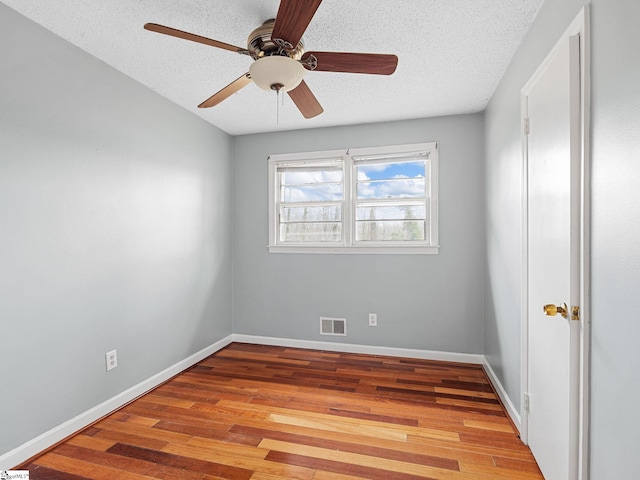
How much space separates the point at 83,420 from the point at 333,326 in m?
2.24

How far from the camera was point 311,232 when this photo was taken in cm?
377

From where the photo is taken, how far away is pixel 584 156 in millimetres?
1283

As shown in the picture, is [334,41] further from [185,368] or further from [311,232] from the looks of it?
[185,368]

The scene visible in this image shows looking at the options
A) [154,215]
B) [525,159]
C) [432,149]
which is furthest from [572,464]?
[154,215]

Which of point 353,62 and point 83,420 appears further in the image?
point 83,420

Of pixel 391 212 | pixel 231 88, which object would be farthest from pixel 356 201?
pixel 231 88

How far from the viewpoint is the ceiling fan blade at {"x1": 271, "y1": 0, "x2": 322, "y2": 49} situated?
4.33 ft

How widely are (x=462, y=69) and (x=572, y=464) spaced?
7.80 ft

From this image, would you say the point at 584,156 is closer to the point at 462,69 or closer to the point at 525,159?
the point at 525,159

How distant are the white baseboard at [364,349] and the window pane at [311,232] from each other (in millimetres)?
1127

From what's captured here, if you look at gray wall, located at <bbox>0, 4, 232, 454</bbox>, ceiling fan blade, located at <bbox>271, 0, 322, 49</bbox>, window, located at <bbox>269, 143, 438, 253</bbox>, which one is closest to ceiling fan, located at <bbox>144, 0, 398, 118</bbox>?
ceiling fan blade, located at <bbox>271, 0, 322, 49</bbox>

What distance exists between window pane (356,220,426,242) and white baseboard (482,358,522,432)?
1.35 m

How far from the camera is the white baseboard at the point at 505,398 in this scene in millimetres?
2117

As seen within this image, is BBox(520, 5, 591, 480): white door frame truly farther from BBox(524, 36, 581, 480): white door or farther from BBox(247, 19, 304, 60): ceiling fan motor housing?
BBox(247, 19, 304, 60): ceiling fan motor housing
